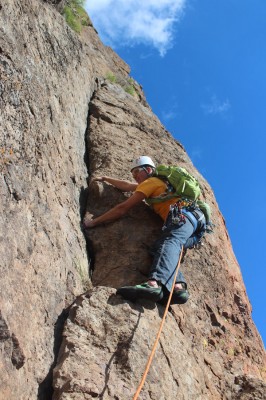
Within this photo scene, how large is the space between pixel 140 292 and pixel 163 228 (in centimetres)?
169

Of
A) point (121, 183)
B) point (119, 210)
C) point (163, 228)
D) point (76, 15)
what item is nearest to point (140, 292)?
point (163, 228)

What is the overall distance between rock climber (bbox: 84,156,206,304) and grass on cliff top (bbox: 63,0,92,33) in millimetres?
5292

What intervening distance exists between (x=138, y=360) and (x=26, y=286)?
147cm

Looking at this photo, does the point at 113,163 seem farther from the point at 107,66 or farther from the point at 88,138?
the point at 107,66

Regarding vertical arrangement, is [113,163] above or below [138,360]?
above

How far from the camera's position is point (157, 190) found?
8.48 metres

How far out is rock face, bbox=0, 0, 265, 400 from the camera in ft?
18.1

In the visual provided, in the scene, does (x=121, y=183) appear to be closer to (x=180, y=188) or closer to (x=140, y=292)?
(x=180, y=188)

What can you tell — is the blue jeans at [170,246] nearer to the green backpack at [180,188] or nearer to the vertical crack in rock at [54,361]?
the green backpack at [180,188]

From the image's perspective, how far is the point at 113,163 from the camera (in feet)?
31.8

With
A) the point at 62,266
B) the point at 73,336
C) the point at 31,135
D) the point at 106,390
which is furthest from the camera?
the point at 31,135

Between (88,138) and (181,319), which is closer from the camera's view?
(181,319)

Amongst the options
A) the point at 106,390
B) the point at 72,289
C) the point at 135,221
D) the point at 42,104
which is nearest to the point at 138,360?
the point at 106,390

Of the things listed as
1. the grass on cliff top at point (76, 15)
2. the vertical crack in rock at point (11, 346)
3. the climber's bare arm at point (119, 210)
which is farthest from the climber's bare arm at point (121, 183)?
the grass on cliff top at point (76, 15)
